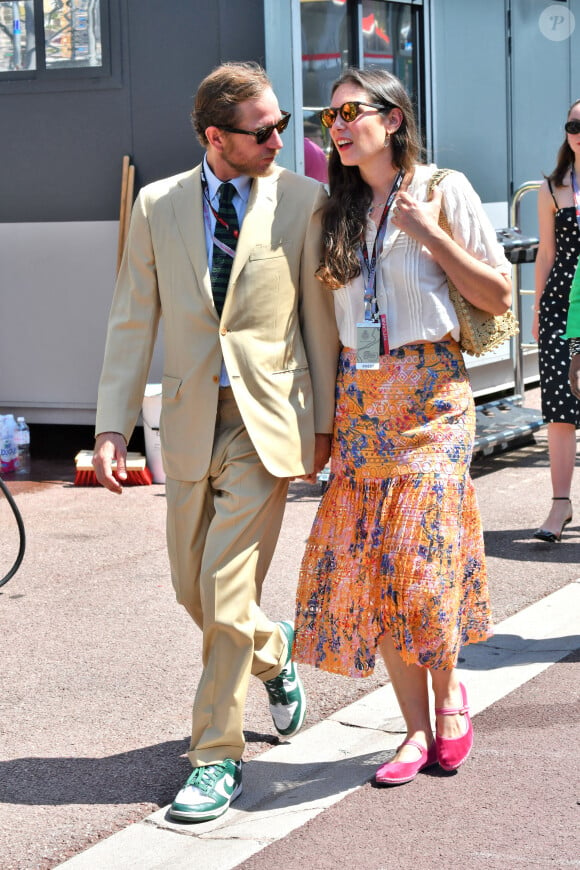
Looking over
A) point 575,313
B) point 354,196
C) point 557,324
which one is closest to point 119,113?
point 557,324

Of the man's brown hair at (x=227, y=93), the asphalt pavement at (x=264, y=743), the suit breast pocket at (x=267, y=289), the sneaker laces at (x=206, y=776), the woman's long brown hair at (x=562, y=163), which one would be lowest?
the asphalt pavement at (x=264, y=743)

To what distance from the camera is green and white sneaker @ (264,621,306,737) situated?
3932 mm

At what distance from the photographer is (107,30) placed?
8.28m

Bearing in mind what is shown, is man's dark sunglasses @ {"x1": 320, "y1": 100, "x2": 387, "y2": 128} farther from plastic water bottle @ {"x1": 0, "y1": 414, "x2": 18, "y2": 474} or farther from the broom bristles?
plastic water bottle @ {"x1": 0, "y1": 414, "x2": 18, "y2": 474}

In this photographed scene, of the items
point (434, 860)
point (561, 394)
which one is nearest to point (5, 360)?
point (561, 394)

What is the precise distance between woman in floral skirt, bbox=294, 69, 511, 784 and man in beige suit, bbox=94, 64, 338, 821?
0.12 metres

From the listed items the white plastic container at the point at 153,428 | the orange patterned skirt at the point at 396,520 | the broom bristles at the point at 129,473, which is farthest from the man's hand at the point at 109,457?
the broom bristles at the point at 129,473

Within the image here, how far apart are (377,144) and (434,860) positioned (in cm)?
187

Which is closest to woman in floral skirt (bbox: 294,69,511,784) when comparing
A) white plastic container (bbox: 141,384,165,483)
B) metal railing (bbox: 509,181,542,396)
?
white plastic container (bbox: 141,384,165,483)

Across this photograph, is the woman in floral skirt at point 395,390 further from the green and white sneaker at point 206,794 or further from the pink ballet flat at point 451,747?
the green and white sneaker at point 206,794

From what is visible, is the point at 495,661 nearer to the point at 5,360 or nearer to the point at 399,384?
the point at 399,384

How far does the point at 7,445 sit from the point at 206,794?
5253 millimetres

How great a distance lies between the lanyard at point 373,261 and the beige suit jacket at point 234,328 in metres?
0.14

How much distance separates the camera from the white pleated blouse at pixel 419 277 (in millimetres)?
3564
